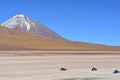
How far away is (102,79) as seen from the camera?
22578mm

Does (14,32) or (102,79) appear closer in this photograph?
(102,79)

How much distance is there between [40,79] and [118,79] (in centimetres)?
405

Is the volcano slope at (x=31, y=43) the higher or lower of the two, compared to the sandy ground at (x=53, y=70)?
higher

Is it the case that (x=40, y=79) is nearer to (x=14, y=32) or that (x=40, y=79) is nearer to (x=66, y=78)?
(x=66, y=78)

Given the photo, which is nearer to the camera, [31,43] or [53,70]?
[53,70]

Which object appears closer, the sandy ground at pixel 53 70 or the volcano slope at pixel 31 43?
the sandy ground at pixel 53 70

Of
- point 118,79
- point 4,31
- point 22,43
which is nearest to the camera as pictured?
point 118,79

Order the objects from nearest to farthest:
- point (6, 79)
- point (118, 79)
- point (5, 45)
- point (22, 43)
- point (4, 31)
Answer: point (118, 79), point (6, 79), point (5, 45), point (22, 43), point (4, 31)

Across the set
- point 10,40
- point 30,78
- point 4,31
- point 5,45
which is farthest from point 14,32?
point 30,78

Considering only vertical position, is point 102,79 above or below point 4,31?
below

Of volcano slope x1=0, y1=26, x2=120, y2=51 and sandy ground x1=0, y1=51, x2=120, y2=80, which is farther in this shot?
volcano slope x1=0, y1=26, x2=120, y2=51

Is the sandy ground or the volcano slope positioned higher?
the volcano slope

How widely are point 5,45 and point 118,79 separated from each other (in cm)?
9963

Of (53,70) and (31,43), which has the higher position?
(31,43)
